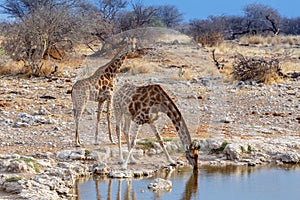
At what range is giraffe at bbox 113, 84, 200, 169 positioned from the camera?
8.34m

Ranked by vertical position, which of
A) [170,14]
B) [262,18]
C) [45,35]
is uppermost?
[170,14]

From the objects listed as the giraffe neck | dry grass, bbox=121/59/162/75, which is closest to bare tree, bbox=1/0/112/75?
dry grass, bbox=121/59/162/75

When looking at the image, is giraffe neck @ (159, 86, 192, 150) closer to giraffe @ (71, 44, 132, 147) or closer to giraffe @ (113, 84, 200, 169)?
giraffe @ (113, 84, 200, 169)

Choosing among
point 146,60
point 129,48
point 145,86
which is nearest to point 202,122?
point 146,60

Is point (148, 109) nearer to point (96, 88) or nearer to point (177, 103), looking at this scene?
point (96, 88)

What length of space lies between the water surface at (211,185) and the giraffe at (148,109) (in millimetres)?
366

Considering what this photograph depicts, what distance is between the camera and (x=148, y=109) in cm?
846

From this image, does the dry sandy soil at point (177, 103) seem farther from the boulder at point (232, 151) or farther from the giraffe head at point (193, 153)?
the giraffe head at point (193, 153)

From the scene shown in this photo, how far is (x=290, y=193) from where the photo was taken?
24.8 feet

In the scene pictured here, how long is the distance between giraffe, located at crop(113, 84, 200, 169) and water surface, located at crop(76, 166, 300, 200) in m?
0.37

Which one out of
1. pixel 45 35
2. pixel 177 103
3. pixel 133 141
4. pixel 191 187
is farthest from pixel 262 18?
pixel 191 187

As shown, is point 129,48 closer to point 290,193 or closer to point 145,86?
point 145,86

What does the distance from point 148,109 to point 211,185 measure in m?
1.34

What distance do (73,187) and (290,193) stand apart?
2.59 metres
